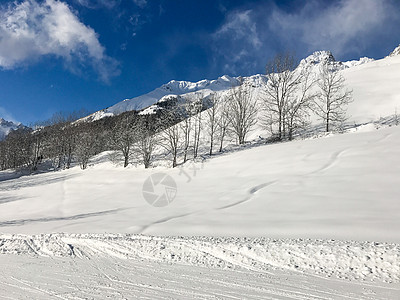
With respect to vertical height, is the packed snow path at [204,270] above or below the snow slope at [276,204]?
below

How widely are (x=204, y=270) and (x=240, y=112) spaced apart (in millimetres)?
27423

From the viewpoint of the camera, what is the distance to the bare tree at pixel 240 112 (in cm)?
2950

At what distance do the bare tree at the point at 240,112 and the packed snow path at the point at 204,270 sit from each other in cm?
2450

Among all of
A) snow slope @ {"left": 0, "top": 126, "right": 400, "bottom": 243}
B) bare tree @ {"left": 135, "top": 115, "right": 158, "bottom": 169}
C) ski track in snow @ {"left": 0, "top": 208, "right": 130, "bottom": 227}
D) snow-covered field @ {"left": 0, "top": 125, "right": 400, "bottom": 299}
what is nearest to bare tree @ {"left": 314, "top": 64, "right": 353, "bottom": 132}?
snow slope @ {"left": 0, "top": 126, "right": 400, "bottom": 243}

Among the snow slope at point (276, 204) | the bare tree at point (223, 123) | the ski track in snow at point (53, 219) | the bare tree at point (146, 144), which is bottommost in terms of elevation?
the ski track in snow at point (53, 219)

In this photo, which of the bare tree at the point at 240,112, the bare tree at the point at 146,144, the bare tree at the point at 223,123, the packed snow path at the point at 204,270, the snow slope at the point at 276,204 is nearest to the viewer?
the packed snow path at the point at 204,270

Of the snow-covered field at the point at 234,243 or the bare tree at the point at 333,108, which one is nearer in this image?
the snow-covered field at the point at 234,243

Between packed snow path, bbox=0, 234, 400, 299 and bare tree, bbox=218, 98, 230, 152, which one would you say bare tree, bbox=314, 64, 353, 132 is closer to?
bare tree, bbox=218, 98, 230, 152

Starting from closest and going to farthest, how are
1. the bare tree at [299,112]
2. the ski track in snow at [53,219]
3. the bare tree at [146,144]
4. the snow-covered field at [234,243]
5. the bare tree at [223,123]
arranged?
the snow-covered field at [234,243], the ski track in snow at [53,219], the bare tree at [299,112], the bare tree at [146,144], the bare tree at [223,123]

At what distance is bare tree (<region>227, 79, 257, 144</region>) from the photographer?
96.8ft

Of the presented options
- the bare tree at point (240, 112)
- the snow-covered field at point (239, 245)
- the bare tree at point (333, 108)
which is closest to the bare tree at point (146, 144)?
the bare tree at point (240, 112)

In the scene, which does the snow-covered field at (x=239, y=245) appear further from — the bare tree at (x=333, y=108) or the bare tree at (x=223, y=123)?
the bare tree at (x=223, y=123)

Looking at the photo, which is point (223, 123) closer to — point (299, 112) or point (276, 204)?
point (299, 112)

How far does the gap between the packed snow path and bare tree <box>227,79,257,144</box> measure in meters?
24.5
